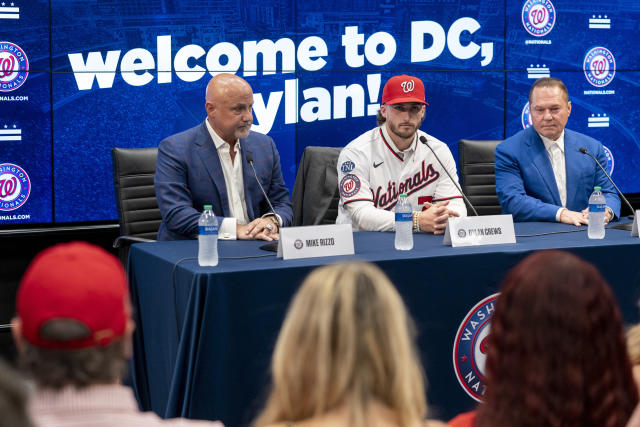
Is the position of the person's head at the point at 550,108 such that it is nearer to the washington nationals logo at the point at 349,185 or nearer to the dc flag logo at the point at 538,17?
the washington nationals logo at the point at 349,185

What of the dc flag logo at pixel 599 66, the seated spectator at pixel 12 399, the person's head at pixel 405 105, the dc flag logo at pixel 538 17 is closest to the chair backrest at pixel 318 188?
the person's head at pixel 405 105

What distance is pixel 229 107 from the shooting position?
3371 millimetres

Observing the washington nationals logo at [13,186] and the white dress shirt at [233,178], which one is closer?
the white dress shirt at [233,178]

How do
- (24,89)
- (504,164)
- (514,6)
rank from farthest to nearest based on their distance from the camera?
(514,6)
(24,89)
(504,164)

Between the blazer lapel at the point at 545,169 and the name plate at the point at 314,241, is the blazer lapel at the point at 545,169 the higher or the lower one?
the higher one

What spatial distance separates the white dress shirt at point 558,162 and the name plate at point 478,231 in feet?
3.12

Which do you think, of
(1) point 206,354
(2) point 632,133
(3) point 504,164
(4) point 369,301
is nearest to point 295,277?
(1) point 206,354

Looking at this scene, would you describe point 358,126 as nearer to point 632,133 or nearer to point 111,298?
point 632,133

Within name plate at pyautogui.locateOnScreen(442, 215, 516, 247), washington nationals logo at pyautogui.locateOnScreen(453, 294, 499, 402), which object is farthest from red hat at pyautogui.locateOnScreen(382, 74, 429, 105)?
washington nationals logo at pyautogui.locateOnScreen(453, 294, 499, 402)

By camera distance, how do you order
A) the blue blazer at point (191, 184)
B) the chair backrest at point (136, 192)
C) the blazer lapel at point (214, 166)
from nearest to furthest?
the blue blazer at point (191, 184) < the blazer lapel at point (214, 166) < the chair backrest at point (136, 192)

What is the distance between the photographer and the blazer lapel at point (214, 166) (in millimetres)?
3348

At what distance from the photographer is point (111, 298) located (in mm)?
989

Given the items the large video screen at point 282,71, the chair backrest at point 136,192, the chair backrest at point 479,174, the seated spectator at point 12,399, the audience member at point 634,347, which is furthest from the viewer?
the large video screen at point 282,71

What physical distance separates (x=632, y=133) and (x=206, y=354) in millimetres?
4273
